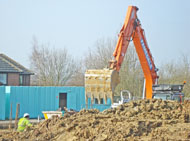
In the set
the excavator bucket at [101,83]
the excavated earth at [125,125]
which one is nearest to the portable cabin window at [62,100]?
the excavator bucket at [101,83]

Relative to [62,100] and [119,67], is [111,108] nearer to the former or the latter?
[119,67]

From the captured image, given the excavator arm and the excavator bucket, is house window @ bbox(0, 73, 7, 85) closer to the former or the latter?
the excavator arm

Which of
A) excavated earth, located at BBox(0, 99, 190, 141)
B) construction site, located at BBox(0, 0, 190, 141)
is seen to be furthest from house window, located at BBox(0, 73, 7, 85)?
excavated earth, located at BBox(0, 99, 190, 141)

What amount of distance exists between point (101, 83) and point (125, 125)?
17.0ft

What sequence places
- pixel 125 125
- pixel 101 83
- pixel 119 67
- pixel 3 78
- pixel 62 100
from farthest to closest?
pixel 3 78
pixel 62 100
pixel 119 67
pixel 101 83
pixel 125 125

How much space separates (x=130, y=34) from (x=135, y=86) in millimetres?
17052

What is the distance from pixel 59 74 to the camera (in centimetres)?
4294

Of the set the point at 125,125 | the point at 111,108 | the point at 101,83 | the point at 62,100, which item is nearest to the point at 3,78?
the point at 62,100

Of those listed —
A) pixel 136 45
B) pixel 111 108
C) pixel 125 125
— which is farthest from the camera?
pixel 136 45

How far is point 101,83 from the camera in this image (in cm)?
1319

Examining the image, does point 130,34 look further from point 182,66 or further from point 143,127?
point 182,66

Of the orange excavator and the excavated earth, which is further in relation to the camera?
the orange excavator

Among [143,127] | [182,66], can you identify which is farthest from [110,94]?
[182,66]

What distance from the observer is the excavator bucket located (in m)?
13.1
